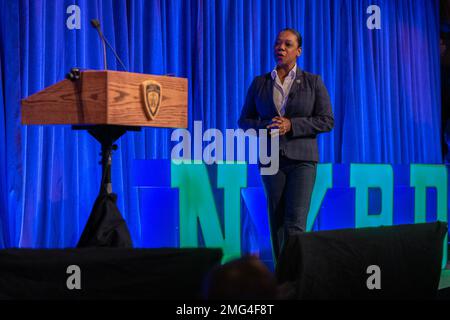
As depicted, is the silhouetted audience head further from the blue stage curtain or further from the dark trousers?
the blue stage curtain

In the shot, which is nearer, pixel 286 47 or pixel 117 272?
pixel 117 272

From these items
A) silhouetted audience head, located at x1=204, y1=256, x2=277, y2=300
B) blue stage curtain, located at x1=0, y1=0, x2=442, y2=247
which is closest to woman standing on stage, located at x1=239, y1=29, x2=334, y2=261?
blue stage curtain, located at x1=0, y1=0, x2=442, y2=247

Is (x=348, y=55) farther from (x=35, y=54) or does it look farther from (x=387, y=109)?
(x=35, y=54)

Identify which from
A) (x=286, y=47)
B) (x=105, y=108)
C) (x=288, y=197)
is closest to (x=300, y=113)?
(x=286, y=47)

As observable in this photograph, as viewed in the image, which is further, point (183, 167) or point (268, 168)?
point (183, 167)

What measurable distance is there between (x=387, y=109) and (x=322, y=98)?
111 inches

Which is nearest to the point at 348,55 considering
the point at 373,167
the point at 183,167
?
the point at 373,167

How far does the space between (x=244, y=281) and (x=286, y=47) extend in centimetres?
239

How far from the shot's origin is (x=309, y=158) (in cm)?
344

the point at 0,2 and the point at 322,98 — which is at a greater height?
the point at 0,2

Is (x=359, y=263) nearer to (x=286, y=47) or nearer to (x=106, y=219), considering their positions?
(x=106, y=219)

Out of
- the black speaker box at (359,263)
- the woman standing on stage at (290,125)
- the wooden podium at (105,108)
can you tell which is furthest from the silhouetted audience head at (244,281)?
the woman standing on stage at (290,125)

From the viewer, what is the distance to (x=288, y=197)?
3.40m
